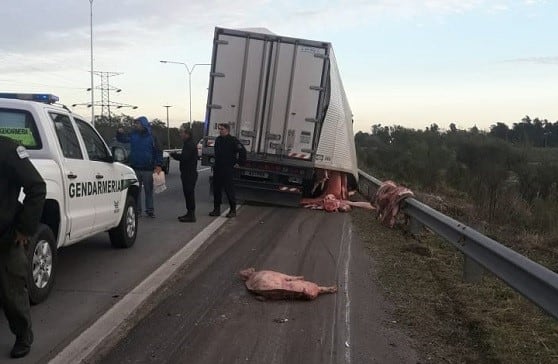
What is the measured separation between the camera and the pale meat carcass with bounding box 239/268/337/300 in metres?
6.31

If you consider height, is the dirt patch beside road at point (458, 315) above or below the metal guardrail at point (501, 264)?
below

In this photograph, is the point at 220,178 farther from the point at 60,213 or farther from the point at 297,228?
the point at 60,213

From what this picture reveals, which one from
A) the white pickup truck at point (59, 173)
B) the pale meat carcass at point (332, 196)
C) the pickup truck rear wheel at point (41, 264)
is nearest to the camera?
the pickup truck rear wheel at point (41, 264)

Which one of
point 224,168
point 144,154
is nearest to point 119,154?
point 144,154

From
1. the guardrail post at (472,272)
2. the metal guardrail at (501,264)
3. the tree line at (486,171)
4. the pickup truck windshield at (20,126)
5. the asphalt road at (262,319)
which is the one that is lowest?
the tree line at (486,171)

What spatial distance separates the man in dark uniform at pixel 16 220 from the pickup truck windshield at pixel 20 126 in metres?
2.15

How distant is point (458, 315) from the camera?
5.89m

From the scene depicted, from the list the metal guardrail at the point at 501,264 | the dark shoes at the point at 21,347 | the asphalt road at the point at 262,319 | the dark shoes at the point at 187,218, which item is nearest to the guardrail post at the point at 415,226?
the metal guardrail at the point at 501,264

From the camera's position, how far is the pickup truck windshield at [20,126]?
6395 mm

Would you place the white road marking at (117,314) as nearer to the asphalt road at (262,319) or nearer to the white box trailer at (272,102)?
the asphalt road at (262,319)

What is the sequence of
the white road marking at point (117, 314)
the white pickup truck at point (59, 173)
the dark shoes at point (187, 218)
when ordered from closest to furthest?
the white road marking at point (117, 314)
the white pickup truck at point (59, 173)
the dark shoes at point (187, 218)

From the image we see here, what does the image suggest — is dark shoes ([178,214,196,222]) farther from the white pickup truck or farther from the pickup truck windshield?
the pickup truck windshield

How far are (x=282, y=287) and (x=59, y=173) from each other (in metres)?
2.57

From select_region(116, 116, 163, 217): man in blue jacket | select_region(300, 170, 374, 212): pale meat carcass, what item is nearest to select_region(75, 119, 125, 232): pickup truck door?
select_region(116, 116, 163, 217): man in blue jacket
